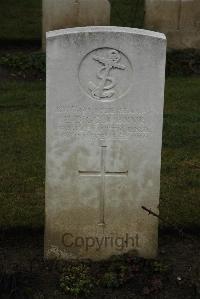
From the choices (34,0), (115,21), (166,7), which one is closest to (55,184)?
(166,7)

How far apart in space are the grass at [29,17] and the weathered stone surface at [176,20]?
91 cm

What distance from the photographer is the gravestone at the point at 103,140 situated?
15.7ft


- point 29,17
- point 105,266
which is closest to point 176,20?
point 29,17

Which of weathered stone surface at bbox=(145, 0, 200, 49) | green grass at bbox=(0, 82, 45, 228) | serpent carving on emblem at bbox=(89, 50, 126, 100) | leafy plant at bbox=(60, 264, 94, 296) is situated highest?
weathered stone surface at bbox=(145, 0, 200, 49)

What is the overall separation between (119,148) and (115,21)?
28.3 feet

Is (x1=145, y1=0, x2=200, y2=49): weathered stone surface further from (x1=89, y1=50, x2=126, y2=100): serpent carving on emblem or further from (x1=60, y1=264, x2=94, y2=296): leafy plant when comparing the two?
(x1=60, y1=264, x2=94, y2=296): leafy plant

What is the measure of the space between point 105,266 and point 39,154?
7.80 ft

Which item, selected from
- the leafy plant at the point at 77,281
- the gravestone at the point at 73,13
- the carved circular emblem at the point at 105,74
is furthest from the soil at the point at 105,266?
the gravestone at the point at 73,13

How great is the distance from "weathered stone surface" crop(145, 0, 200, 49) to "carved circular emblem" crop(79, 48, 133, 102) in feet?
19.2

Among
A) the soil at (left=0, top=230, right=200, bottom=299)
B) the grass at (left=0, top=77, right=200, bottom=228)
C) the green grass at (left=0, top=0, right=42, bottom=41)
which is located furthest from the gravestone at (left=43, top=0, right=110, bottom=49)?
the soil at (left=0, top=230, right=200, bottom=299)

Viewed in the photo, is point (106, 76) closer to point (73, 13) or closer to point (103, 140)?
point (103, 140)

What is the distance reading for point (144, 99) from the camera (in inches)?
192

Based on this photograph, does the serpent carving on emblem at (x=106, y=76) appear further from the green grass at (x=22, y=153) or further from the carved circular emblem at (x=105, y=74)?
the green grass at (x=22, y=153)

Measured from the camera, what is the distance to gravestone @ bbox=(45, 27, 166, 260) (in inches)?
189
